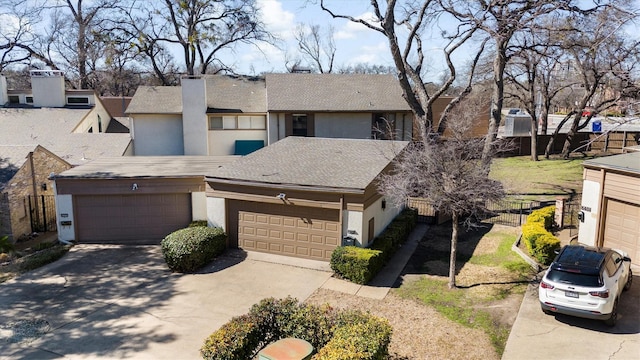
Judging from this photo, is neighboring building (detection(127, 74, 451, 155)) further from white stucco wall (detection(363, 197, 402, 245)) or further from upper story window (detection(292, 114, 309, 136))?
white stucco wall (detection(363, 197, 402, 245))

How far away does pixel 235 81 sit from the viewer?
30.7 meters

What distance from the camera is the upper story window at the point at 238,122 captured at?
27.4m

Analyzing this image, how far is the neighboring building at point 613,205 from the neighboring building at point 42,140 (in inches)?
858

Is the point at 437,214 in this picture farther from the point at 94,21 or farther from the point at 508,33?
the point at 94,21

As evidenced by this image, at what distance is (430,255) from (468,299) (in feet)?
12.0

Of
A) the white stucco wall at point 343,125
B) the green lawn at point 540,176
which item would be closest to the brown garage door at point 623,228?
the green lawn at point 540,176

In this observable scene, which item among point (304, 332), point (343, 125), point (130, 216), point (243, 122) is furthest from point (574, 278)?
point (243, 122)

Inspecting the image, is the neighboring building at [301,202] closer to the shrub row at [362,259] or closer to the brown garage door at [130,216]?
the shrub row at [362,259]

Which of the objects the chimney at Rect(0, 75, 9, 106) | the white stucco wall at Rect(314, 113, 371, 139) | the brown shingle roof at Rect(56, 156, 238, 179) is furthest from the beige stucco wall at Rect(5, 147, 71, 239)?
the white stucco wall at Rect(314, 113, 371, 139)

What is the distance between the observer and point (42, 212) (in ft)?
66.8

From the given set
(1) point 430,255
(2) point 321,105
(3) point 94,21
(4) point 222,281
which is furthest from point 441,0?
(3) point 94,21

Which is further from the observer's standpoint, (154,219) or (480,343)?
(154,219)

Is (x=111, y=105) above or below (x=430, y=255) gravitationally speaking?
above

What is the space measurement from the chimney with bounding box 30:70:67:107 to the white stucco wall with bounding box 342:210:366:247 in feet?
79.4
